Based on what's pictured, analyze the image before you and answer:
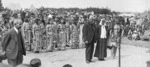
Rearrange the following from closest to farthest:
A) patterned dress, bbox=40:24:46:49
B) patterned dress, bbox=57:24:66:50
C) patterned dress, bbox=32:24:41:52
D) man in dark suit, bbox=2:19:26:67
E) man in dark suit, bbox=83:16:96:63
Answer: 1. man in dark suit, bbox=2:19:26:67
2. man in dark suit, bbox=83:16:96:63
3. patterned dress, bbox=32:24:41:52
4. patterned dress, bbox=40:24:46:49
5. patterned dress, bbox=57:24:66:50

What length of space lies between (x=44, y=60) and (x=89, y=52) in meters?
1.71

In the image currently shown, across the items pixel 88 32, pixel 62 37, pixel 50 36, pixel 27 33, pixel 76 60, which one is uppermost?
pixel 88 32

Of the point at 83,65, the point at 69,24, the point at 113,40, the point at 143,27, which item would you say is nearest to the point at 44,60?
the point at 83,65

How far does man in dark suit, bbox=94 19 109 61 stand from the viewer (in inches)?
422

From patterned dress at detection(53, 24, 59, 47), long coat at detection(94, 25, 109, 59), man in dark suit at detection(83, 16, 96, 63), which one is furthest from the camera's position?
patterned dress at detection(53, 24, 59, 47)

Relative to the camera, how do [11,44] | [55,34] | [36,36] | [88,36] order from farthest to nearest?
[55,34] → [36,36] → [88,36] → [11,44]

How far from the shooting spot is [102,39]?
35.4ft

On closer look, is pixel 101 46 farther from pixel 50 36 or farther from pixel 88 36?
pixel 50 36

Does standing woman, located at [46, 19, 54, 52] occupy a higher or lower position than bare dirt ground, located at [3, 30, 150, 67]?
higher

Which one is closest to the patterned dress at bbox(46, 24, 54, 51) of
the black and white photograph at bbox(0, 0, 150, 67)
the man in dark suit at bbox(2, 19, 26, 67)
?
the black and white photograph at bbox(0, 0, 150, 67)

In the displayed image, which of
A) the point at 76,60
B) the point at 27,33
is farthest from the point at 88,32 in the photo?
the point at 27,33

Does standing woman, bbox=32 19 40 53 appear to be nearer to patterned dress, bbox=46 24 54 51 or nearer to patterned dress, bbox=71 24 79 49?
patterned dress, bbox=46 24 54 51

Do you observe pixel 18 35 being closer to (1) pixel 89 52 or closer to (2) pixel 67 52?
(1) pixel 89 52

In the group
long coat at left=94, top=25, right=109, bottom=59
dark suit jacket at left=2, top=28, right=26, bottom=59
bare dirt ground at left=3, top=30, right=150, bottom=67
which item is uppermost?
dark suit jacket at left=2, top=28, right=26, bottom=59
